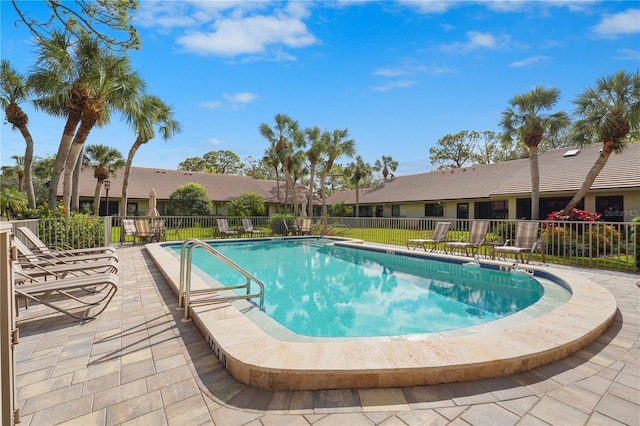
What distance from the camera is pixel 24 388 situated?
2225 mm

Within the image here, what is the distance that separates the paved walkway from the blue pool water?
177cm

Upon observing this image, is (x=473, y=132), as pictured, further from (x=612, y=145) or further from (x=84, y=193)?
(x=84, y=193)

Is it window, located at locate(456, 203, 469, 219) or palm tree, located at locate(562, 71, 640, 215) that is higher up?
palm tree, located at locate(562, 71, 640, 215)

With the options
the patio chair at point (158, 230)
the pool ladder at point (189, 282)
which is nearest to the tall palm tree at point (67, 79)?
the patio chair at point (158, 230)

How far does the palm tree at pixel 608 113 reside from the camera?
11.7m

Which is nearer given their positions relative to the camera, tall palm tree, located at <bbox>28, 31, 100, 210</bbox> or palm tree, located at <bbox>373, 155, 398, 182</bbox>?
tall palm tree, located at <bbox>28, 31, 100, 210</bbox>

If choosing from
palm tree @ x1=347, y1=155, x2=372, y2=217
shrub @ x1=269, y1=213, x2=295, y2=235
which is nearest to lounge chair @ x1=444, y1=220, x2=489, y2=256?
shrub @ x1=269, y1=213, x2=295, y2=235

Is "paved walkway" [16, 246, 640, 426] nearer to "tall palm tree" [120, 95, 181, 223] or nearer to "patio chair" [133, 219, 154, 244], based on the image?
"patio chair" [133, 219, 154, 244]

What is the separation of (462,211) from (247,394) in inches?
921

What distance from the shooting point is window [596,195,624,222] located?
1407 cm

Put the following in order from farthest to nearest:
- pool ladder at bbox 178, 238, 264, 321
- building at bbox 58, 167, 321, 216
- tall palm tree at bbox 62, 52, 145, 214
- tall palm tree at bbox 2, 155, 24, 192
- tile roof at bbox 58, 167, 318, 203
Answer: tall palm tree at bbox 2, 155, 24, 192, tile roof at bbox 58, 167, 318, 203, building at bbox 58, 167, 321, 216, tall palm tree at bbox 62, 52, 145, 214, pool ladder at bbox 178, 238, 264, 321

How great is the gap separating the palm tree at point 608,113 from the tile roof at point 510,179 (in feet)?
8.34

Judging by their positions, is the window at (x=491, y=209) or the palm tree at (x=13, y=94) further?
the window at (x=491, y=209)

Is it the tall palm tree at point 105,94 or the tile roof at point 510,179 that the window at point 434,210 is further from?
the tall palm tree at point 105,94
